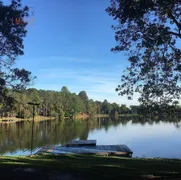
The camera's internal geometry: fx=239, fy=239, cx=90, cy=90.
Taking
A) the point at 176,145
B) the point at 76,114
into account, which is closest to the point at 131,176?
the point at 176,145

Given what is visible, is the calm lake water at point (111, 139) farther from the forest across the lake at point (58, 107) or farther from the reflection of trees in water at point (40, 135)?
the forest across the lake at point (58, 107)

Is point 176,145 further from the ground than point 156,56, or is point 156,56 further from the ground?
point 156,56

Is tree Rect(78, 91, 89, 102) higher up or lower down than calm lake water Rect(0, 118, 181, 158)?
higher up

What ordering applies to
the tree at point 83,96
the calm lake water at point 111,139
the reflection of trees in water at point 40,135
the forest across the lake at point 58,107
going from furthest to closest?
the tree at point 83,96 → the reflection of trees in water at point 40,135 → the calm lake water at point 111,139 → the forest across the lake at point 58,107

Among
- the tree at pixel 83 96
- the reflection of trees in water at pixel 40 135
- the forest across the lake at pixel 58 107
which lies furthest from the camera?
the tree at pixel 83 96

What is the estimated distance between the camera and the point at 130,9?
803cm

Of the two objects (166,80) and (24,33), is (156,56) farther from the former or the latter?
(24,33)

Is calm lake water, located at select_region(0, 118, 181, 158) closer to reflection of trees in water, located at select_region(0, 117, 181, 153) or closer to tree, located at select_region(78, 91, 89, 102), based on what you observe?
reflection of trees in water, located at select_region(0, 117, 181, 153)

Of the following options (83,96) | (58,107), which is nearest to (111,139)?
(58,107)

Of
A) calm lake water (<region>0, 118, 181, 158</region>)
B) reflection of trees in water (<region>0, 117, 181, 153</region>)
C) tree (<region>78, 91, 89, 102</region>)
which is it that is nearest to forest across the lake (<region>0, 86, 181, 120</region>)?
tree (<region>78, 91, 89, 102</region>)

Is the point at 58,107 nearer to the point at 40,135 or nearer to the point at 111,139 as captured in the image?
the point at 40,135

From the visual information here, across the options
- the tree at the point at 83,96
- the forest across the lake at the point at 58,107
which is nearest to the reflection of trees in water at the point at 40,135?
the forest across the lake at the point at 58,107

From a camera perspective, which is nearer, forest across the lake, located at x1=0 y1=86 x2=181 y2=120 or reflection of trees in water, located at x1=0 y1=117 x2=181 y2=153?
forest across the lake, located at x1=0 y1=86 x2=181 y2=120

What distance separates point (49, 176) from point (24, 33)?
7829mm
